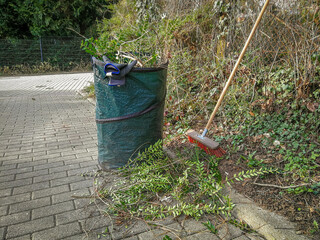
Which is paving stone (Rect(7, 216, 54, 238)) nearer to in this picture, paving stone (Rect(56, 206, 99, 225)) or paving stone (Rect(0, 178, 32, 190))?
paving stone (Rect(56, 206, 99, 225))

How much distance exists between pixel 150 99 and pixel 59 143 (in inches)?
81.0

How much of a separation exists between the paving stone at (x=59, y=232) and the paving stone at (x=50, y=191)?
1.87ft

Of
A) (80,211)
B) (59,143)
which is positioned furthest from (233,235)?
(59,143)

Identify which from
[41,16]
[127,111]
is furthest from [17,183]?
[41,16]

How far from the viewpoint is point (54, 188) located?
270 cm

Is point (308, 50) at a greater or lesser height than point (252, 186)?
greater

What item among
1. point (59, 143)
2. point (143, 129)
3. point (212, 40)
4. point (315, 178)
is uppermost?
point (212, 40)

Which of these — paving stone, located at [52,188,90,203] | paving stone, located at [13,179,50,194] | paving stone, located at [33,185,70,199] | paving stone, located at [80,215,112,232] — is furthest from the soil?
paving stone, located at [13,179,50,194]

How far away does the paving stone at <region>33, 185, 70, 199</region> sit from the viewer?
8.44 ft

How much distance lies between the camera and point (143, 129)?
280 cm

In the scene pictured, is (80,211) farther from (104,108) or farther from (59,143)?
(59,143)

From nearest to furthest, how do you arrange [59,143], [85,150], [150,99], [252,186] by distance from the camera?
1. [252,186]
2. [150,99]
3. [85,150]
4. [59,143]

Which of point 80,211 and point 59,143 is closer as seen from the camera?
point 80,211

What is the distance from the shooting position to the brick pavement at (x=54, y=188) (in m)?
2.05
